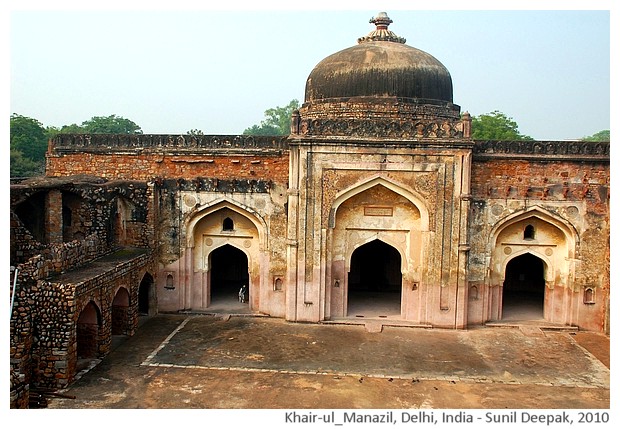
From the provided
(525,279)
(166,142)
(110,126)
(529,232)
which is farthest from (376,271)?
(110,126)

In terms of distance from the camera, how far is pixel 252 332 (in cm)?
988

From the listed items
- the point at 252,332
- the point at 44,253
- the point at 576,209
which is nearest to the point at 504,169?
the point at 576,209

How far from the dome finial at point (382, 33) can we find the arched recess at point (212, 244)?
479cm

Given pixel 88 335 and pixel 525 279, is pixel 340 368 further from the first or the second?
pixel 525 279

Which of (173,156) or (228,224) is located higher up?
(173,156)

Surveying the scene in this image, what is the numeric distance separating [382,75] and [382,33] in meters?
1.59

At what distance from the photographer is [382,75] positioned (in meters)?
11.4

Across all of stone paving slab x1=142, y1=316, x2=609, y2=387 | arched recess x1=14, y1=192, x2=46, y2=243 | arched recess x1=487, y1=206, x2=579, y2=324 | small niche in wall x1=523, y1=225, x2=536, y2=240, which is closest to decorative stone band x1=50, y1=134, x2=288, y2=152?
arched recess x1=14, y1=192, x2=46, y2=243

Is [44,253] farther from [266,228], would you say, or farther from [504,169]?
[504,169]

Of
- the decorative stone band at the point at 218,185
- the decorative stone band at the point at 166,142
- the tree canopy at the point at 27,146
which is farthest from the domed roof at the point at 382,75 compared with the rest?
the tree canopy at the point at 27,146

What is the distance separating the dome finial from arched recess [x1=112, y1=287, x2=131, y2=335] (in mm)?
7253

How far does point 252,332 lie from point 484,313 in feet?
13.7

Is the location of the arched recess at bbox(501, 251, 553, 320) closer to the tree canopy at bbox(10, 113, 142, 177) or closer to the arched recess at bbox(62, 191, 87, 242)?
the arched recess at bbox(62, 191, 87, 242)

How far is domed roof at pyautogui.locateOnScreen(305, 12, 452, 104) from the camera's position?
11430 mm
